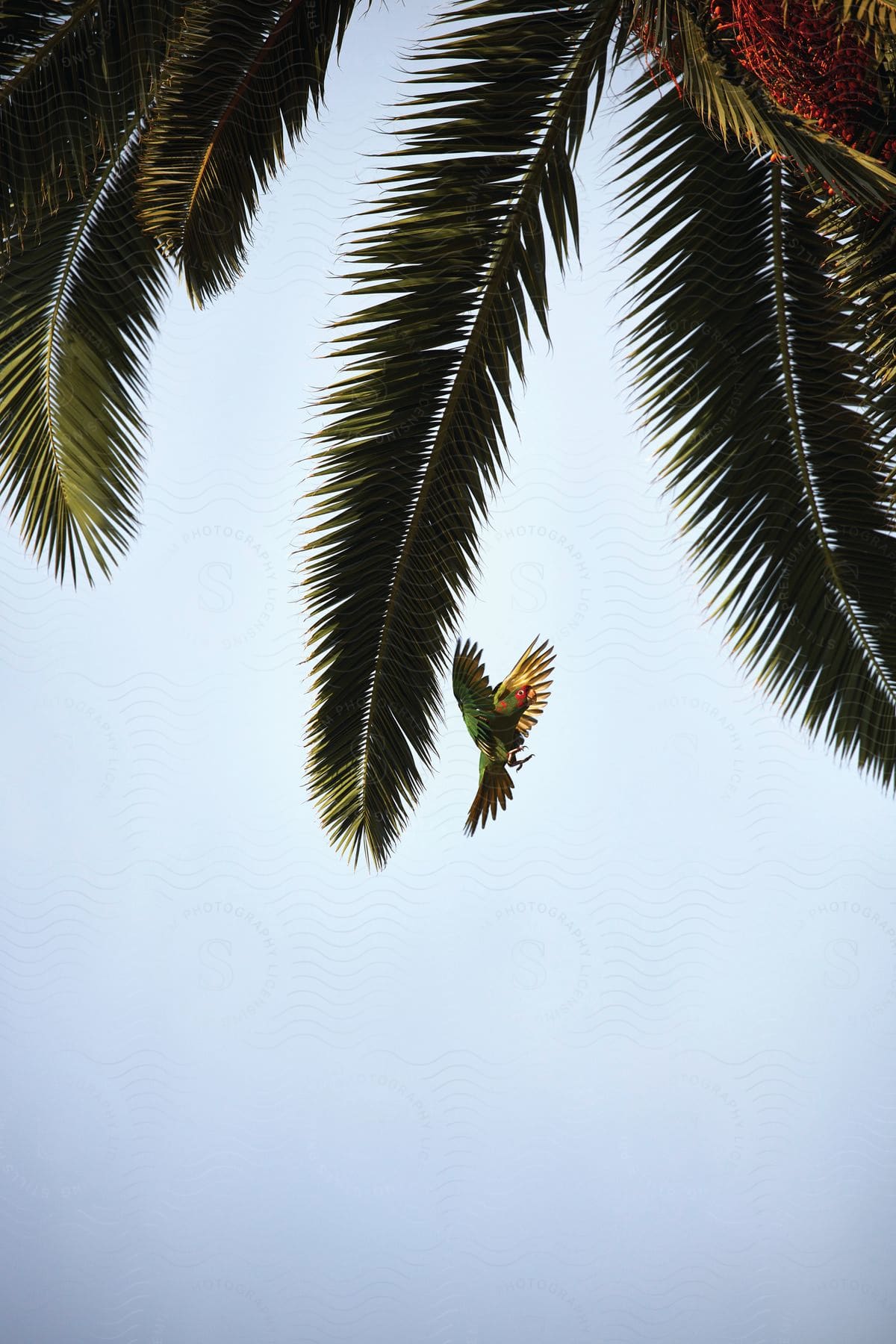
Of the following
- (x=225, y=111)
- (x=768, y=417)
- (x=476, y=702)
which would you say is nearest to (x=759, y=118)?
(x=768, y=417)

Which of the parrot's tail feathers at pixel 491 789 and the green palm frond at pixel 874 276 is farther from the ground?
the green palm frond at pixel 874 276

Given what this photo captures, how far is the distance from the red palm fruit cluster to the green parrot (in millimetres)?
1891

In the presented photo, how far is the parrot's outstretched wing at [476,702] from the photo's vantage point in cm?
363

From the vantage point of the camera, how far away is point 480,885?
5.41m

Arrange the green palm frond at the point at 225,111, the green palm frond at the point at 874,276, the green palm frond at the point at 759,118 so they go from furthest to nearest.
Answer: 1. the green palm frond at the point at 225,111
2. the green palm frond at the point at 874,276
3. the green palm frond at the point at 759,118

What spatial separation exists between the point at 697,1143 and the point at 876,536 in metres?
3.71

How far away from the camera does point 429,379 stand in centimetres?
270

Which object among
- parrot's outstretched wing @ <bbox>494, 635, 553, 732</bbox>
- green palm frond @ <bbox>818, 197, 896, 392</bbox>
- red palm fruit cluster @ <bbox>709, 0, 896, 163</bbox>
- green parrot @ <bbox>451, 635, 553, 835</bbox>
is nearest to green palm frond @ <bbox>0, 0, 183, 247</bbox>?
red palm fruit cluster @ <bbox>709, 0, 896, 163</bbox>

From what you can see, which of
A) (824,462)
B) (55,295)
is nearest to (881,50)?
(824,462)

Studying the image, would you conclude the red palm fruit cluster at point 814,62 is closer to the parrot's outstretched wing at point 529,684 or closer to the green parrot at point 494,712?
the green parrot at point 494,712

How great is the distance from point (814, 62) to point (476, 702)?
2197mm

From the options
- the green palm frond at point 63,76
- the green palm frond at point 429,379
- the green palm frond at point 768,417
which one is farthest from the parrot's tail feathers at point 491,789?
→ the green palm frond at point 63,76

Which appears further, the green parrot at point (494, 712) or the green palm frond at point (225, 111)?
the green parrot at point (494, 712)

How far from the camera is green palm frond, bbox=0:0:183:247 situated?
2.45 m
